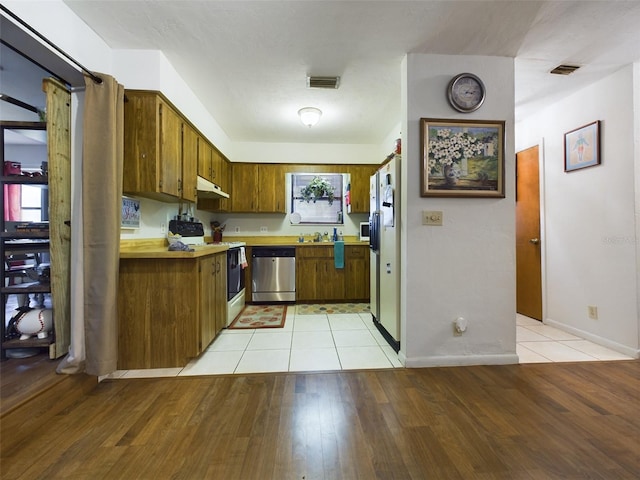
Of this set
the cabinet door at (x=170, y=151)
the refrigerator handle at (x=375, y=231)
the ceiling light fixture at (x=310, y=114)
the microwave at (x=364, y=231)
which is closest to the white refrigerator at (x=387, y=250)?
the refrigerator handle at (x=375, y=231)

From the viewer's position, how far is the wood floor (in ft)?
3.88

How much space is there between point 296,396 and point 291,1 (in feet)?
8.18

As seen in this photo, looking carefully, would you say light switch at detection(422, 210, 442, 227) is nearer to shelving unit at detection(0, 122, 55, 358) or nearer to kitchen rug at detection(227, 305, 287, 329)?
kitchen rug at detection(227, 305, 287, 329)

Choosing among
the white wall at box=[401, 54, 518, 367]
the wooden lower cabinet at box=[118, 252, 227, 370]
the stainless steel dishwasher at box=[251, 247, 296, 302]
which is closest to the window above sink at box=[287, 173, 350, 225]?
the stainless steel dishwasher at box=[251, 247, 296, 302]

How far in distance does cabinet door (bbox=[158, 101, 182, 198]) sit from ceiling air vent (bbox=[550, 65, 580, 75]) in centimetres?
336

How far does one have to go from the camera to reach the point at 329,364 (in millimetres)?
2133

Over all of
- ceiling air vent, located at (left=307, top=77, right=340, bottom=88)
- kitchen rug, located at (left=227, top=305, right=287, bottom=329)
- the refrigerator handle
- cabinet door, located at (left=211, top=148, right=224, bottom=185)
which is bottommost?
kitchen rug, located at (left=227, top=305, right=287, bottom=329)

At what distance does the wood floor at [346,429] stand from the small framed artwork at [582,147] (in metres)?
1.91

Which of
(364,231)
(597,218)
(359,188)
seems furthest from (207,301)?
(597,218)

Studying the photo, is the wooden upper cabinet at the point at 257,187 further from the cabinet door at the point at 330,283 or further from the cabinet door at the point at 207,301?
the cabinet door at the point at 207,301

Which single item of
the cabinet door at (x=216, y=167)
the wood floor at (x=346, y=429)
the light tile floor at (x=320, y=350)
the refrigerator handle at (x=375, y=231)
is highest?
the cabinet door at (x=216, y=167)

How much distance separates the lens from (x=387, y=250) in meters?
2.56

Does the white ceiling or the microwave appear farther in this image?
the microwave

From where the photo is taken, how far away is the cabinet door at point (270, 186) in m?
4.23
